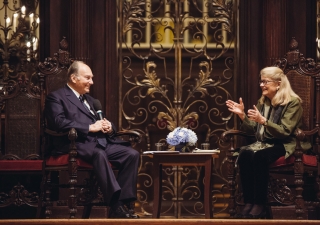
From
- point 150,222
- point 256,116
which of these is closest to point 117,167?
point 256,116

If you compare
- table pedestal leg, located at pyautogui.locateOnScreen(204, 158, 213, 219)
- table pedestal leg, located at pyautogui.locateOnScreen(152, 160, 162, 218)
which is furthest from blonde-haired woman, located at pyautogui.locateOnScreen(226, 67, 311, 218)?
table pedestal leg, located at pyautogui.locateOnScreen(152, 160, 162, 218)

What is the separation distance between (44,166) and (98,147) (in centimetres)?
49

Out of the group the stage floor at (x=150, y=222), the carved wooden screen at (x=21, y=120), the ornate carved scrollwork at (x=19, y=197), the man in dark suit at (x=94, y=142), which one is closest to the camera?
the stage floor at (x=150, y=222)

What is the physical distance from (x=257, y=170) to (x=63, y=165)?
1.58m

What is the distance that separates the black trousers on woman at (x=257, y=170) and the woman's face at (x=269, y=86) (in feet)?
1.50

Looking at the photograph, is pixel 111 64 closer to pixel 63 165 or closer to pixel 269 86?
pixel 63 165

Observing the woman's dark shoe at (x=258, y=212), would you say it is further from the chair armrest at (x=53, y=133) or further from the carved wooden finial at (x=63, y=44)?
the carved wooden finial at (x=63, y=44)

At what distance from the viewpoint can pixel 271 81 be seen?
22.0 feet

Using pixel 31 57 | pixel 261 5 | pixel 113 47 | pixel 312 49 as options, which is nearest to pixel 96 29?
pixel 113 47

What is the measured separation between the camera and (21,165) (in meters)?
7.09

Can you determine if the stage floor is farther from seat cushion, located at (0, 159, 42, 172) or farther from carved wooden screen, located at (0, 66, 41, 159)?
carved wooden screen, located at (0, 66, 41, 159)

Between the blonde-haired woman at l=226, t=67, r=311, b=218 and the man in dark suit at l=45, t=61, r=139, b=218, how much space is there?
928 millimetres

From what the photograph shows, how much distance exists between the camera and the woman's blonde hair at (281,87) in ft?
21.9

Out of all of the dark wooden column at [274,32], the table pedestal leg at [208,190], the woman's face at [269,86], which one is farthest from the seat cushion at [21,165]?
the dark wooden column at [274,32]
